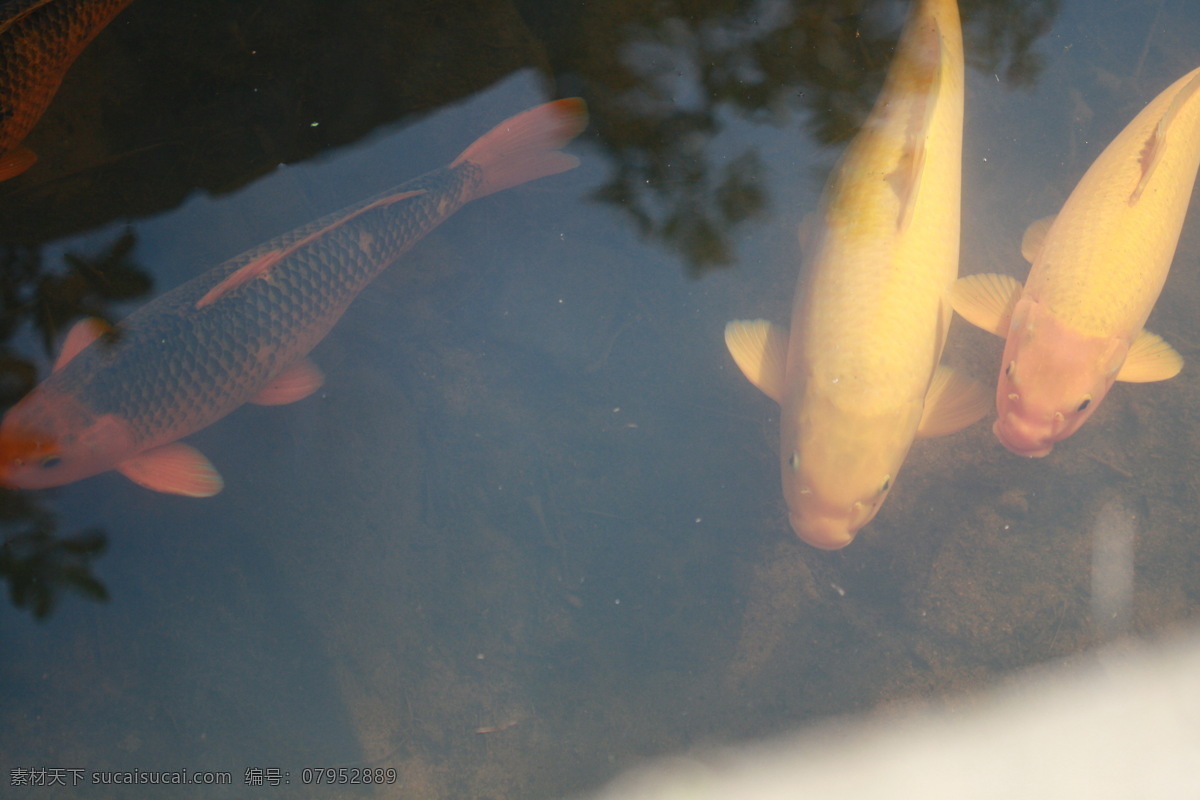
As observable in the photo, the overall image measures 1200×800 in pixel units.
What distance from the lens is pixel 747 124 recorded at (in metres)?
3.33

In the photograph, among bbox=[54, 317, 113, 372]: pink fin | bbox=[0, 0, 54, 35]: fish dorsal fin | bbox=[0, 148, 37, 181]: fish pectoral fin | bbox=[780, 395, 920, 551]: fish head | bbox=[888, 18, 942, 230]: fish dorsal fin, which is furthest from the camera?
bbox=[0, 148, 37, 181]: fish pectoral fin

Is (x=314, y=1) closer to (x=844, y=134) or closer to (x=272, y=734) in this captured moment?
(x=844, y=134)

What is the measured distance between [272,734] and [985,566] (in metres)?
2.81

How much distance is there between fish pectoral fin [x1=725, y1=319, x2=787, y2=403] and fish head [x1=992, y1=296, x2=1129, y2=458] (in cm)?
A: 81

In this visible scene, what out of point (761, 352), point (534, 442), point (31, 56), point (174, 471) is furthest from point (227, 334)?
point (761, 352)

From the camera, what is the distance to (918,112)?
258 centimetres

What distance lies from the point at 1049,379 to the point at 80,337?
3618 mm

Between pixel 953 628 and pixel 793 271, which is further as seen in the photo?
pixel 793 271

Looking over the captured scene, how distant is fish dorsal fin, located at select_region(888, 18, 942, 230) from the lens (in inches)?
94.1

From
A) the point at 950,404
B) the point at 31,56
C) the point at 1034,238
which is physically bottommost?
the point at 950,404

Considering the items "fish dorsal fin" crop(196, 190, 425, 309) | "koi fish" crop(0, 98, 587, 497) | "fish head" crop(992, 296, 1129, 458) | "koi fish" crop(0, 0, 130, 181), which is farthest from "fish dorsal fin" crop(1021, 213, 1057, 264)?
"koi fish" crop(0, 0, 130, 181)

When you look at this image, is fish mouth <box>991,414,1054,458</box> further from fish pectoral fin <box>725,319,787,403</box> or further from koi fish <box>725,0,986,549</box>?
fish pectoral fin <box>725,319,787,403</box>

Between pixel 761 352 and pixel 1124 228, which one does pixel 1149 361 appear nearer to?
pixel 1124 228

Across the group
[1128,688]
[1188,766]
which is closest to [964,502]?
[1128,688]
